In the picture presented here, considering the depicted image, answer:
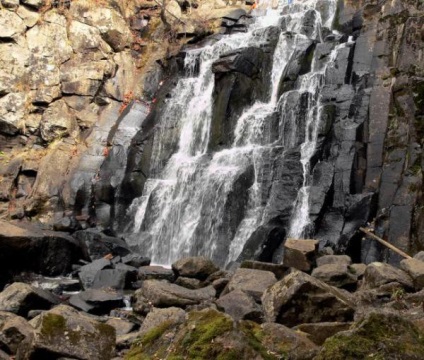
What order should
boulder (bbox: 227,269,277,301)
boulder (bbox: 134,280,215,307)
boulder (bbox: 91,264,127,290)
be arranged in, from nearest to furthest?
boulder (bbox: 227,269,277,301)
boulder (bbox: 134,280,215,307)
boulder (bbox: 91,264,127,290)

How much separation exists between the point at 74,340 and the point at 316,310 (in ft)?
10.3

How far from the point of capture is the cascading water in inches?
664

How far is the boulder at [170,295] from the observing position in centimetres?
939

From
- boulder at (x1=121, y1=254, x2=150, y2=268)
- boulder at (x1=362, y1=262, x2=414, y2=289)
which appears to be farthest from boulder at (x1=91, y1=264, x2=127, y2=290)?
boulder at (x1=362, y1=262, x2=414, y2=289)

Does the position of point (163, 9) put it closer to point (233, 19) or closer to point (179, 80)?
point (233, 19)

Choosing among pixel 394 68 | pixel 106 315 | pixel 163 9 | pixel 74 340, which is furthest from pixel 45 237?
pixel 163 9

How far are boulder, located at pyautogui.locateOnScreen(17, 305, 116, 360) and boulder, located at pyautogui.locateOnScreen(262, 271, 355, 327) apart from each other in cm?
225

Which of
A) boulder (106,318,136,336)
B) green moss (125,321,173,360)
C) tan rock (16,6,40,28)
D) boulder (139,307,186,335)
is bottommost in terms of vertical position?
boulder (106,318,136,336)

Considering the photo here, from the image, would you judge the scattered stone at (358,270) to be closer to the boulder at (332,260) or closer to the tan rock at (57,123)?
the boulder at (332,260)

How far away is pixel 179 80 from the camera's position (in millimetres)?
24297

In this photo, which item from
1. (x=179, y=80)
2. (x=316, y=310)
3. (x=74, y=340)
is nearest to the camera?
(x=74, y=340)

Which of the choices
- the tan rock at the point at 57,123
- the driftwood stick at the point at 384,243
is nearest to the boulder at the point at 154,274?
the driftwood stick at the point at 384,243

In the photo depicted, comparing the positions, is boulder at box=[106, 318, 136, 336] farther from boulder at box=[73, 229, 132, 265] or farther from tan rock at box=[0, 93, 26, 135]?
tan rock at box=[0, 93, 26, 135]

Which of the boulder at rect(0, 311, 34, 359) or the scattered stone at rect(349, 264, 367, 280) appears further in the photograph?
the scattered stone at rect(349, 264, 367, 280)
